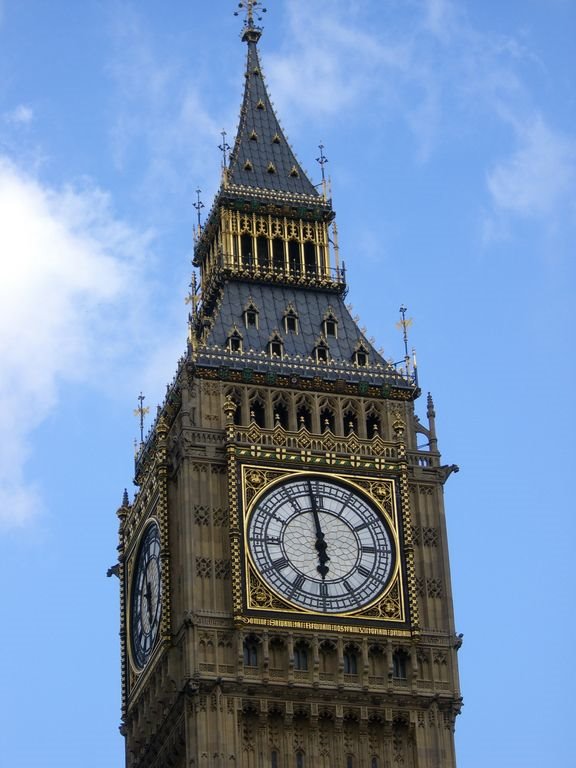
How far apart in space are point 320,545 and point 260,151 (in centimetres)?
1572

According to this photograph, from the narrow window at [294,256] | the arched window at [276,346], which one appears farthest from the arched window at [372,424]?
the narrow window at [294,256]

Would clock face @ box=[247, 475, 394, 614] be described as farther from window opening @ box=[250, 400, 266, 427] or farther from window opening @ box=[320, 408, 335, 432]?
window opening @ box=[250, 400, 266, 427]

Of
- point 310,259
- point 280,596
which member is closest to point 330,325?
point 310,259

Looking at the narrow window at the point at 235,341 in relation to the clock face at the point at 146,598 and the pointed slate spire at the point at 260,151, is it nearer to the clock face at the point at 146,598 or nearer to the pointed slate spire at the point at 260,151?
the clock face at the point at 146,598

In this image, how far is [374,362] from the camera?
242ft

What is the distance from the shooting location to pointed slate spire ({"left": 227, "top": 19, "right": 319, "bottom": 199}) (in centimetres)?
7838

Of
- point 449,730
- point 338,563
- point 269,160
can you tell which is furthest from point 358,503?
point 269,160

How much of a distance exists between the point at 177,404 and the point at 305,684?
9.65 metres

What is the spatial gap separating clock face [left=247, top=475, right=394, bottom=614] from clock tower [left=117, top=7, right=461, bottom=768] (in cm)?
5

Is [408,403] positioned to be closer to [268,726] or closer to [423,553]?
[423,553]

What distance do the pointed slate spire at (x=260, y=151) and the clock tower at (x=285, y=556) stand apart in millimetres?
3622

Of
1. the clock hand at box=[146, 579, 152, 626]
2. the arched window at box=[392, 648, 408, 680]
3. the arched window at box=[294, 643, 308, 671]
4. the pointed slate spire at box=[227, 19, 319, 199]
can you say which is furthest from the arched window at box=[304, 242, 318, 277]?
the arched window at box=[294, 643, 308, 671]

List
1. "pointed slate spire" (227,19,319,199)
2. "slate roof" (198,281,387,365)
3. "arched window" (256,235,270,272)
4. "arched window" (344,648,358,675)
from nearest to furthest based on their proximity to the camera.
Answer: "arched window" (344,648,358,675)
"slate roof" (198,281,387,365)
"arched window" (256,235,270,272)
"pointed slate spire" (227,19,319,199)

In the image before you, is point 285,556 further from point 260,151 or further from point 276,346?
point 260,151
